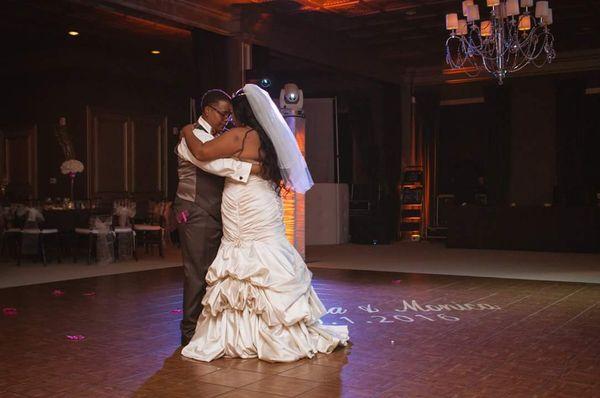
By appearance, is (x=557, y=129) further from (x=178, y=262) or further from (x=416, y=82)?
(x=178, y=262)

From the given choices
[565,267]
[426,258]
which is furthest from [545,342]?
[426,258]

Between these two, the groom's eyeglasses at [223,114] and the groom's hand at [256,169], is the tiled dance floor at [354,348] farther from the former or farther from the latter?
the groom's eyeglasses at [223,114]

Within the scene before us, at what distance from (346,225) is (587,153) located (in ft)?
16.1

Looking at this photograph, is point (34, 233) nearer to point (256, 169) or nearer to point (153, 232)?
point (153, 232)

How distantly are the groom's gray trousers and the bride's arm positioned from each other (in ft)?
1.18

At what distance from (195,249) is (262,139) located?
806 mm

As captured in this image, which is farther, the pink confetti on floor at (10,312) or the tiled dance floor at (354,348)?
the pink confetti on floor at (10,312)

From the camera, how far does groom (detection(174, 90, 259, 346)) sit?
438 cm

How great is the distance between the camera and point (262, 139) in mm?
4301

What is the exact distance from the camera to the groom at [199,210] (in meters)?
4.38

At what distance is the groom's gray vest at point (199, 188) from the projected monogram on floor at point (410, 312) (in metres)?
1.51

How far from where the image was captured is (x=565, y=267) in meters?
9.65

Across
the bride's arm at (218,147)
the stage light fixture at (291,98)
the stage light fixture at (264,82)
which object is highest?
the stage light fixture at (264,82)

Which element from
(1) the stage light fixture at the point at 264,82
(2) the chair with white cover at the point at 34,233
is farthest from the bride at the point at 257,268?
(2) the chair with white cover at the point at 34,233
